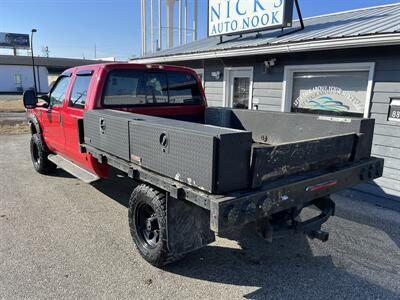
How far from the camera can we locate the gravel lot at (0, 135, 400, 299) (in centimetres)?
283

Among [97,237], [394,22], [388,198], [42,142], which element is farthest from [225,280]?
[394,22]

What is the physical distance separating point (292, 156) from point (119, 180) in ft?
13.2

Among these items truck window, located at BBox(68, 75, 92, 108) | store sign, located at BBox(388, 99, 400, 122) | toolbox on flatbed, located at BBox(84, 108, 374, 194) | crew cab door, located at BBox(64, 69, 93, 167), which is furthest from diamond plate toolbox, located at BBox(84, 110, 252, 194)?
store sign, located at BBox(388, 99, 400, 122)

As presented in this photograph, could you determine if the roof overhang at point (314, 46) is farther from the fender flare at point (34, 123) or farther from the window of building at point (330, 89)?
the fender flare at point (34, 123)

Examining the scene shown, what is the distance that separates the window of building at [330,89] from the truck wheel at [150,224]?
14.2ft

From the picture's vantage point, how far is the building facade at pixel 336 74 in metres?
5.15

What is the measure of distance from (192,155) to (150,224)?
1.18 meters

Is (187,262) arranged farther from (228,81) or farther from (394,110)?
(228,81)

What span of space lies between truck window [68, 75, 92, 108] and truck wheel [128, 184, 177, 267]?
1.70m

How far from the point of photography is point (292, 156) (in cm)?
262

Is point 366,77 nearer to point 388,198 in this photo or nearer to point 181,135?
point 388,198

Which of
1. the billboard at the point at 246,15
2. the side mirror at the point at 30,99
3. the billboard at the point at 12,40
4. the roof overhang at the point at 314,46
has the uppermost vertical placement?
the billboard at the point at 12,40

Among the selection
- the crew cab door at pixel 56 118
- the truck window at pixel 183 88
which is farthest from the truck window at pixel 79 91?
the truck window at pixel 183 88

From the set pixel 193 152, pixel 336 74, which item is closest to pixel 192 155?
pixel 193 152
